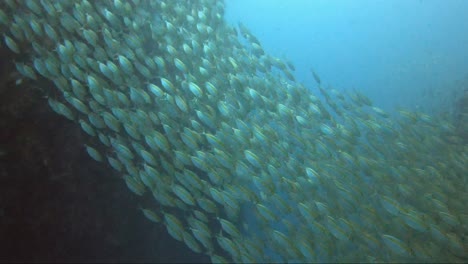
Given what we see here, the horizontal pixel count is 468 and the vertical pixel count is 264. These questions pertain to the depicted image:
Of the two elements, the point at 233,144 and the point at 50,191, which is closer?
the point at 233,144

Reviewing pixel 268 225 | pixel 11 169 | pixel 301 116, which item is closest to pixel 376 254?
pixel 268 225

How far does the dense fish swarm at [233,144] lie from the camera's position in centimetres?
512

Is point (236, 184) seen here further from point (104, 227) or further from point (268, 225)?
point (104, 227)

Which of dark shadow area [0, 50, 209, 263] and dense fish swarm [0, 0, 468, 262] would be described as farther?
dark shadow area [0, 50, 209, 263]

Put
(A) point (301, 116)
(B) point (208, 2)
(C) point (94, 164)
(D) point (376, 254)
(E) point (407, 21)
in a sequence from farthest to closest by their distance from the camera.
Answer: (E) point (407, 21)
(B) point (208, 2)
(A) point (301, 116)
(C) point (94, 164)
(D) point (376, 254)

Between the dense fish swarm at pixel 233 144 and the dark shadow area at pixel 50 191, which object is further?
the dark shadow area at pixel 50 191

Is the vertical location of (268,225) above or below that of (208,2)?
below

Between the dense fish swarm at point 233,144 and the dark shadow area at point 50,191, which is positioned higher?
the dense fish swarm at point 233,144

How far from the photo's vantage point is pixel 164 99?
564cm

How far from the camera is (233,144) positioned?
5828 millimetres

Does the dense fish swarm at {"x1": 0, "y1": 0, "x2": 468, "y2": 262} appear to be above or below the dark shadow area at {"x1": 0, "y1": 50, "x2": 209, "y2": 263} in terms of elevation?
above

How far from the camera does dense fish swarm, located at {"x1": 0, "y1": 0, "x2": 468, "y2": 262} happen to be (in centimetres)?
512

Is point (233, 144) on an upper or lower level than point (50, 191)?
upper

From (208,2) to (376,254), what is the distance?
595cm
